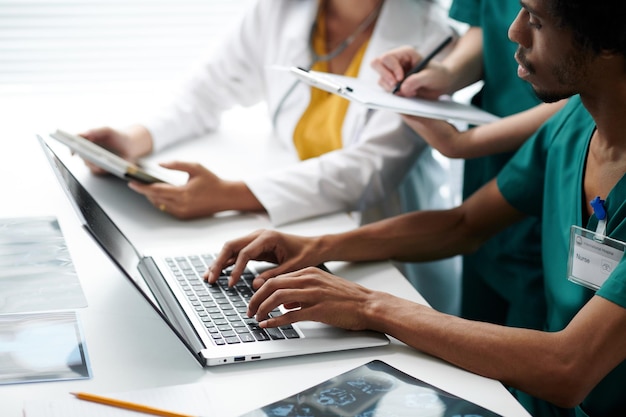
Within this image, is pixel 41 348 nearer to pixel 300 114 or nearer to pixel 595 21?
pixel 595 21

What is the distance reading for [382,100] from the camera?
1520 millimetres

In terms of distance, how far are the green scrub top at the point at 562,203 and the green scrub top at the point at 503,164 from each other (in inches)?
8.5

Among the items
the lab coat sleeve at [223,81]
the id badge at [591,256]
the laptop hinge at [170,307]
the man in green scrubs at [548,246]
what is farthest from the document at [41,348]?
the lab coat sleeve at [223,81]

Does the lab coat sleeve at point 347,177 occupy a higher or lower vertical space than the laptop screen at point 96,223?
lower

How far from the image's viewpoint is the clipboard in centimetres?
150

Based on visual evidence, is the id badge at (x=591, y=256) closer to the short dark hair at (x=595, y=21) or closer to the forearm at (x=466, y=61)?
the short dark hair at (x=595, y=21)

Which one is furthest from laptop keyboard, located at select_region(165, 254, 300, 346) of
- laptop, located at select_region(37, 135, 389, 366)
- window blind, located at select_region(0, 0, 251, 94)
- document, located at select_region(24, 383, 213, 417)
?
window blind, located at select_region(0, 0, 251, 94)

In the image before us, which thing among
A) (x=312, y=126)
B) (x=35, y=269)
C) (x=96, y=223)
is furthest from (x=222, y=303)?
(x=312, y=126)

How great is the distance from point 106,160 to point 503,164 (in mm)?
808

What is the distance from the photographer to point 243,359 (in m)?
1.11

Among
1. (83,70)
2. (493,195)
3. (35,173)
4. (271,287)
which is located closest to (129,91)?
(83,70)

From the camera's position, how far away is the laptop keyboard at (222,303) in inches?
45.6

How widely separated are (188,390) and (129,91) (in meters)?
1.89

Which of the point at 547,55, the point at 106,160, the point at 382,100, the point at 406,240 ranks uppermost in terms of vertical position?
the point at 547,55
